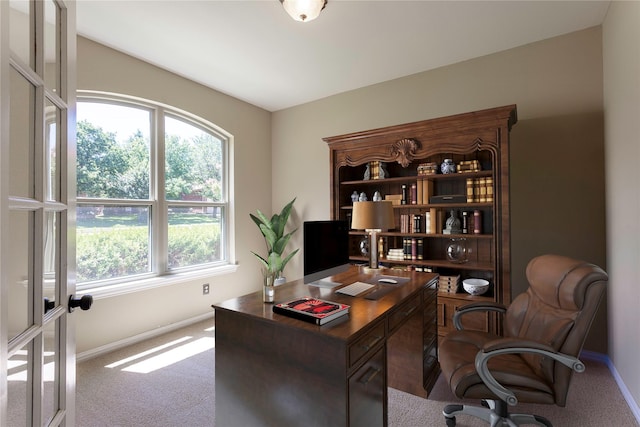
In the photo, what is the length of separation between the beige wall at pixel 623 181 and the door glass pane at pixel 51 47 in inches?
117

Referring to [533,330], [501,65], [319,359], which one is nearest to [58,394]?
[319,359]

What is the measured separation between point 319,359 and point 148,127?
→ 3.24 m

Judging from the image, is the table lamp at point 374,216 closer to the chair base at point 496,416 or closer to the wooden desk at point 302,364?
the wooden desk at point 302,364

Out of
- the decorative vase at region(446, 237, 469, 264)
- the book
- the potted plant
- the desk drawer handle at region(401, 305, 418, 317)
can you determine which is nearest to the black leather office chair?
the desk drawer handle at region(401, 305, 418, 317)

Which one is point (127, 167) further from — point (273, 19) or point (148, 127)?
point (273, 19)

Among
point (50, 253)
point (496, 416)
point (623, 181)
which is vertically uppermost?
point (623, 181)

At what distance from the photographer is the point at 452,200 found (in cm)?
305

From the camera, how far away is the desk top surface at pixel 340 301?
4.50 ft

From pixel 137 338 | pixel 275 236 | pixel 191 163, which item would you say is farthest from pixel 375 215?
pixel 137 338

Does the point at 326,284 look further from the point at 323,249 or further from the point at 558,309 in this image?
the point at 558,309

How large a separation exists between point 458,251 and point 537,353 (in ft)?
5.67

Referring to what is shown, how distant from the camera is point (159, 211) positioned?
3451mm

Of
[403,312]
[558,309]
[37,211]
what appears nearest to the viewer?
[37,211]

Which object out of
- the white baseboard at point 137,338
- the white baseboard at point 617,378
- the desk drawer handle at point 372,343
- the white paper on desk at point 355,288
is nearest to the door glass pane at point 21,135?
the desk drawer handle at point 372,343
